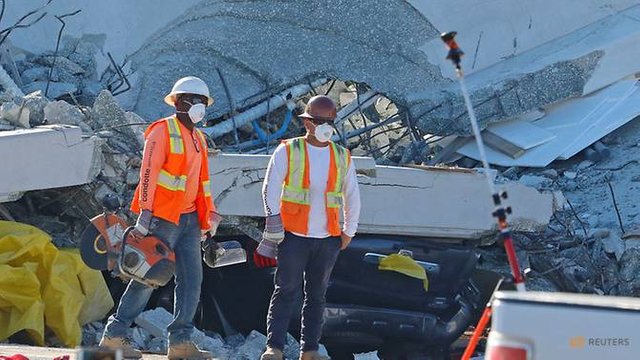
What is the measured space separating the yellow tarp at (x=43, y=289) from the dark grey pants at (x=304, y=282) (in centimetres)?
184

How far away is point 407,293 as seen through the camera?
9500 mm

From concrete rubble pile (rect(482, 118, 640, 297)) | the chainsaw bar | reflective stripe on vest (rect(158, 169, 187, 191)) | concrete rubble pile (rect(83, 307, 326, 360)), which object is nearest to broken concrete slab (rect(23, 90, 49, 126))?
concrete rubble pile (rect(83, 307, 326, 360))

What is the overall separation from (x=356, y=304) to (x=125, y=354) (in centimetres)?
249

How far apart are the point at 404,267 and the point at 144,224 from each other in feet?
9.39

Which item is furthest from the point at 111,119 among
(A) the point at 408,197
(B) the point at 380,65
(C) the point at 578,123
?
(C) the point at 578,123

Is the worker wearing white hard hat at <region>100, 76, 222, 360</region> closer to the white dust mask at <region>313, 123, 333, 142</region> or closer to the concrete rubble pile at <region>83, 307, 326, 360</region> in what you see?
the white dust mask at <region>313, 123, 333, 142</region>

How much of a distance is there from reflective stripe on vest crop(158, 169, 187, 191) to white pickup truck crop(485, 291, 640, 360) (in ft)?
9.22

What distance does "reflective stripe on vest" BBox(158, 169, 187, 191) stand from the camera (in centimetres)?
714

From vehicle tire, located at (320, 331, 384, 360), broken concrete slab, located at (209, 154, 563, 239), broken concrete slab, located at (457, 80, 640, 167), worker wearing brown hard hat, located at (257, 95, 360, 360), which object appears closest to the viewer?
worker wearing brown hard hat, located at (257, 95, 360, 360)

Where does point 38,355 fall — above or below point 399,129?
below

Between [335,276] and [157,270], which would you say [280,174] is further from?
[335,276]

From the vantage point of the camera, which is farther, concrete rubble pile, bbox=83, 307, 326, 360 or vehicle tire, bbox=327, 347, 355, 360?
vehicle tire, bbox=327, 347, 355, 360

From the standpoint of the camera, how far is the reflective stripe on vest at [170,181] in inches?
281

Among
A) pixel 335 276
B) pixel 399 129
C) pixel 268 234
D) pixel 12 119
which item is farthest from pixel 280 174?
pixel 399 129
